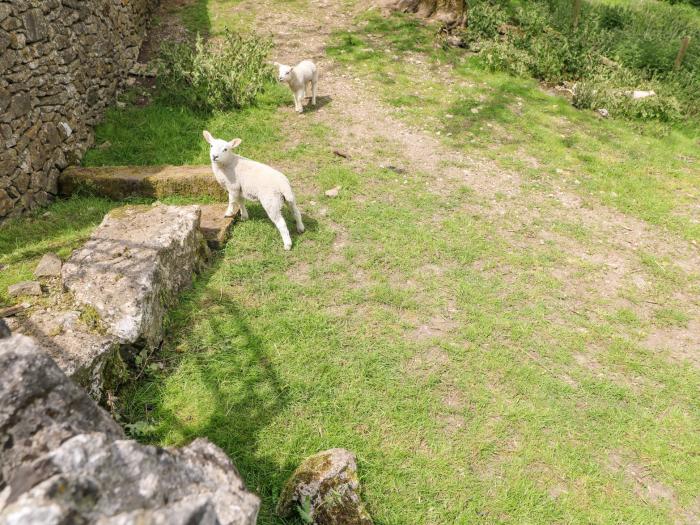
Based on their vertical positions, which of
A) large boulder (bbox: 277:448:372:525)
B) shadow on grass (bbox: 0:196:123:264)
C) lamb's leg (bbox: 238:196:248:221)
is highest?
lamb's leg (bbox: 238:196:248:221)

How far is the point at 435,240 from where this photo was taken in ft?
20.7

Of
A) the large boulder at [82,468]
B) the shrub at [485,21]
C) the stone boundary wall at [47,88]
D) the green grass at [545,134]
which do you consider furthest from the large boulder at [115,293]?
the shrub at [485,21]

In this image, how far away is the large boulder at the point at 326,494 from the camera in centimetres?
314

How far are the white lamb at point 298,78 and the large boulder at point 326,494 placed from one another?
24.0ft

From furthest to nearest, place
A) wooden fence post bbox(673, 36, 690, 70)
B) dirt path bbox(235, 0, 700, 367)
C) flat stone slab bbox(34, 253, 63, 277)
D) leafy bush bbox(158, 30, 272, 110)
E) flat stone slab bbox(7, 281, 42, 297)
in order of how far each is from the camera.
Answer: wooden fence post bbox(673, 36, 690, 70) → leafy bush bbox(158, 30, 272, 110) → dirt path bbox(235, 0, 700, 367) → flat stone slab bbox(34, 253, 63, 277) → flat stone slab bbox(7, 281, 42, 297)

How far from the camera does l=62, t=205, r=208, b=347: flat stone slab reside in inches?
160

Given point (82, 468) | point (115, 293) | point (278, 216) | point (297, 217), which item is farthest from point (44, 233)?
point (82, 468)

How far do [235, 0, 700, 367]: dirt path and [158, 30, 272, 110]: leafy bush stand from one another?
996 mm

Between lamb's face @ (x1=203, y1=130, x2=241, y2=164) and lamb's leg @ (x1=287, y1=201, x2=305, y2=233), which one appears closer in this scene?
lamb's face @ (x1=203, y1=130, x2=241, y2=164)

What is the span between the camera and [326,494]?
3168 mm

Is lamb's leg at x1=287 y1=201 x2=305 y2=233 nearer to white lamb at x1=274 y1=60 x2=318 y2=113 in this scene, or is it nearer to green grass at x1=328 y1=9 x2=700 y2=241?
white lamb at x1=274 y1=60 x2=318 y2=113

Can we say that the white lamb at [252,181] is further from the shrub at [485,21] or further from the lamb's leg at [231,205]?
the shrub at [485,21]

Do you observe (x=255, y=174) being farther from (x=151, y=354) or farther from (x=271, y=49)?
(x=271, y=49)

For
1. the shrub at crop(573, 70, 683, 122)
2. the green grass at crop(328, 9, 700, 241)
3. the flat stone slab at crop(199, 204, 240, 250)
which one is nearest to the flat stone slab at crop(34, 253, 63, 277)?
the flat stone slab at crop(199, 204, 240, 250)
